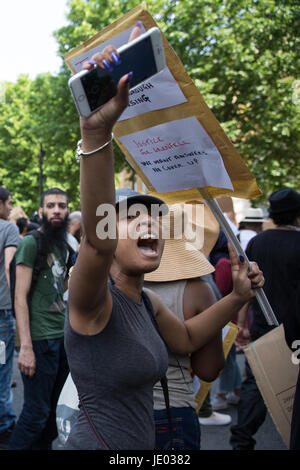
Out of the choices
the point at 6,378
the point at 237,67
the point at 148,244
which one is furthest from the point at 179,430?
the point at 237,67

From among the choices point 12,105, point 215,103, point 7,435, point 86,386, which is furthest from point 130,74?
point 12,105

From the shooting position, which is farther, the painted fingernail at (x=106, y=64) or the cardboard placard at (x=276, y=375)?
the cardboard placard at (x=276, y=375)

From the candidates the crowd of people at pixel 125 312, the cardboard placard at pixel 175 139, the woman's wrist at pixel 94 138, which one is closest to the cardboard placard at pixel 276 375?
the crowd of people at pixel 125 312

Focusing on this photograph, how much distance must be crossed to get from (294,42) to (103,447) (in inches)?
649

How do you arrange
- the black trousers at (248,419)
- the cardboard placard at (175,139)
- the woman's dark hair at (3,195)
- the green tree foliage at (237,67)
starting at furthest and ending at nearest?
1. the green tree foliage at (237,67)
2. the woman's dark hair at (3,195)
3. the black trousers at (248,419)
4. the cardboard placard at (175,139)

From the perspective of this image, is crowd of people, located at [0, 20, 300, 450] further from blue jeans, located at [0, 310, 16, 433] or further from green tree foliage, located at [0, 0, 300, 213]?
green tree foliage, located at [0, 0, 300, 213]

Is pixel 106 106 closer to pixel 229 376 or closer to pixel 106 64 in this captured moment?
pixel 106 64

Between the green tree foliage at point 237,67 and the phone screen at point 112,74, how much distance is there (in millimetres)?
14796

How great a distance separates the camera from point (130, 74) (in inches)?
48.2

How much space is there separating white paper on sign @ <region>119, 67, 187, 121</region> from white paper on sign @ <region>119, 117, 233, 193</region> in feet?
0.25

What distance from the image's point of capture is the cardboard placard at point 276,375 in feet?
9.97

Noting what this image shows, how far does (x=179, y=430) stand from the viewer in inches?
86.0

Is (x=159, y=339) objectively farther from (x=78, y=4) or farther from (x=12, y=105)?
(x=12, y=105)

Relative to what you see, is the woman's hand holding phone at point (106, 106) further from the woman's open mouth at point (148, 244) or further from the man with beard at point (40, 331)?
the man with beard at point (40, 331)
